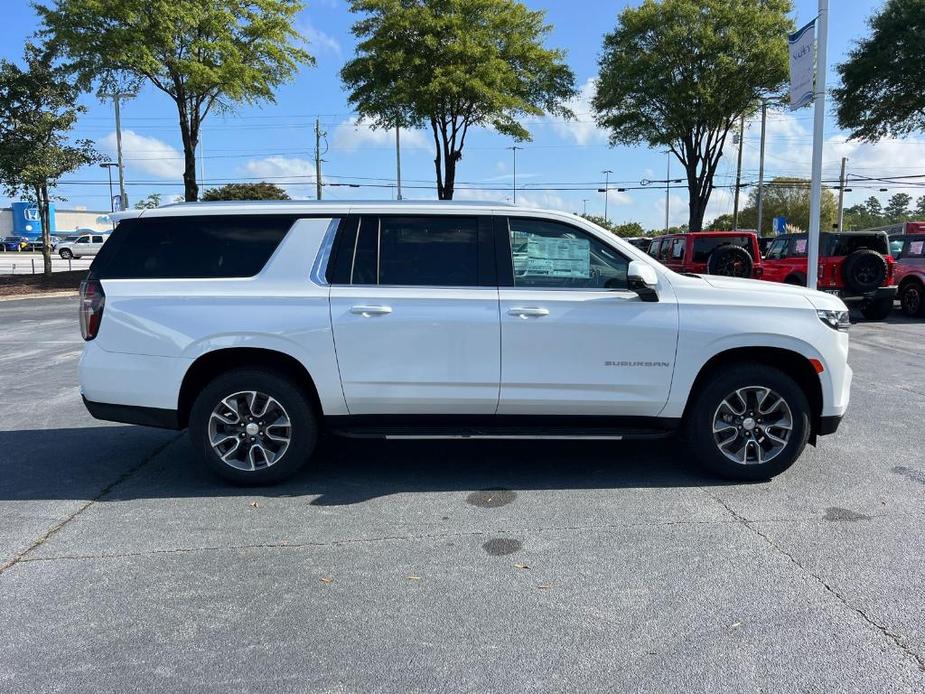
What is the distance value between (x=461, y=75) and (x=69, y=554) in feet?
72.8

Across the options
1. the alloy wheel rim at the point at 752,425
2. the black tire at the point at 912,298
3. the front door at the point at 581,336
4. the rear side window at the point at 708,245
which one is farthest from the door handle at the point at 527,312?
the black tire at the point at 912,298

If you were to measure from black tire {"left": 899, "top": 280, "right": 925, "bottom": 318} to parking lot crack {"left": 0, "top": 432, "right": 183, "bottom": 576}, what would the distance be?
50.8 feet

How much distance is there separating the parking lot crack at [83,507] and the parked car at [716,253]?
11.5 meters

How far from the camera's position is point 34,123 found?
23.1 m

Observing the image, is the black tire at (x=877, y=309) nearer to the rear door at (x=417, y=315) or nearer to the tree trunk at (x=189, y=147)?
the rear door at (x=417, y=315)

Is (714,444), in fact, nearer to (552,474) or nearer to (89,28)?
(552,474)

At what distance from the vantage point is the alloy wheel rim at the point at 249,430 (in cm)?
477

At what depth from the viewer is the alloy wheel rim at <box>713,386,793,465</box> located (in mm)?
4840

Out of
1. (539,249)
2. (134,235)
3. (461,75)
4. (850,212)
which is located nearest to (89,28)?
(461,75)

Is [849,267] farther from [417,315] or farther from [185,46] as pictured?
[185,46]

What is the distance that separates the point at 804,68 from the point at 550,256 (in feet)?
27.3

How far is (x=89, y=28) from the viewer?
2183cm

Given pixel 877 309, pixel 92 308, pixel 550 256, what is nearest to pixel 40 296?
pixel 92 308

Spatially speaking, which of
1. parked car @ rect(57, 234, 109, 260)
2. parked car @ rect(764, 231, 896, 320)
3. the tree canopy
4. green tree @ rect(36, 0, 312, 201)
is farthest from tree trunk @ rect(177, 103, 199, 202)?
the tree canopy
